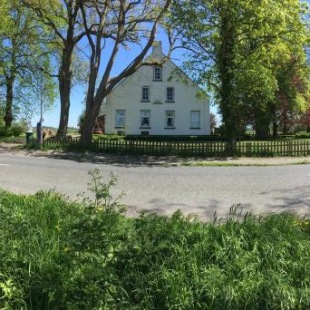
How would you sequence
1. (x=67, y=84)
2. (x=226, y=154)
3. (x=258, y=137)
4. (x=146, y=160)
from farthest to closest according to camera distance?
(x=258, y=137) < (x=67, y=84) < (x=226, y=154) < (x=146, y=160)

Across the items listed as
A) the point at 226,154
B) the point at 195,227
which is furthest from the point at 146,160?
the point at 195,227

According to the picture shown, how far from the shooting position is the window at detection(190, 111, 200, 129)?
54344 mm

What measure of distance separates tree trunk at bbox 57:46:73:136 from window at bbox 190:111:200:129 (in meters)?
22.6

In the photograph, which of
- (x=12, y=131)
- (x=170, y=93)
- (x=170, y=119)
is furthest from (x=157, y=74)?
(x=12, y=131)

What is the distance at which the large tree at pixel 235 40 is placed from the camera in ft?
78.9

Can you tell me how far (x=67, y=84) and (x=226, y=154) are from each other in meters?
13.6

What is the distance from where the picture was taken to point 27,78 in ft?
125

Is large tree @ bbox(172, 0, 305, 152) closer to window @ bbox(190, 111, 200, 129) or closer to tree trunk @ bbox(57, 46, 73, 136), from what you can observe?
tree trunk @ bbox(57, 46, 73, 136)

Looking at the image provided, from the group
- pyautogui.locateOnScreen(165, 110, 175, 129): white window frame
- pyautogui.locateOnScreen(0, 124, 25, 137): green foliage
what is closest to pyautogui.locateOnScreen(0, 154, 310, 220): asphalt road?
pyautogui.locateOnScreen(0, 124, 25, 137): green foliage

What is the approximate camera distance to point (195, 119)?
54500 millimetres

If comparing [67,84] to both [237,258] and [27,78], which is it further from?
[237,258]

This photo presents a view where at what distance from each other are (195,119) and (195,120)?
117 mm

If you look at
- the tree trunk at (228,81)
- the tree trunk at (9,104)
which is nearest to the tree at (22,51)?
the tree trunk at (9,104)

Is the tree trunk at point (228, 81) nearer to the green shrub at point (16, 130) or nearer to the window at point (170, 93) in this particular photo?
the green shrub at point (16, 130)
